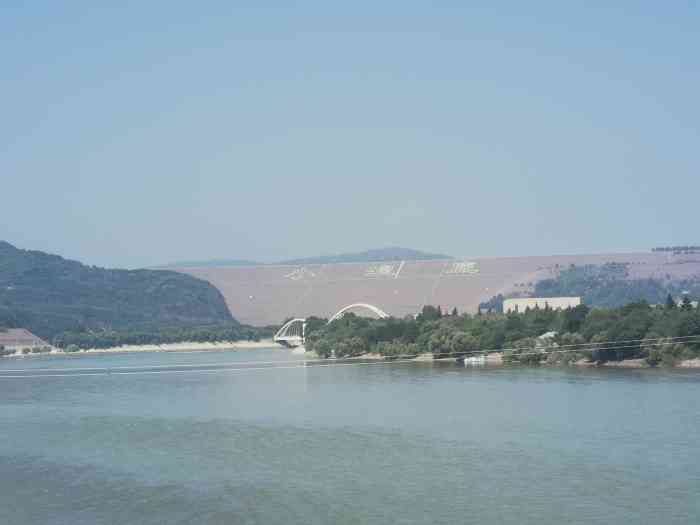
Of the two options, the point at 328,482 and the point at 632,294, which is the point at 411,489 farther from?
the point at 632,294

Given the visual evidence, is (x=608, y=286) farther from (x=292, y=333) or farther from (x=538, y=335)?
(x=538, y=335)

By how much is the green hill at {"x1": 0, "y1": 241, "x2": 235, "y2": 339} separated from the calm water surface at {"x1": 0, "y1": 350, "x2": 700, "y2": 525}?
113 feet

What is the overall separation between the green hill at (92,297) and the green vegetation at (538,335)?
22.3 m

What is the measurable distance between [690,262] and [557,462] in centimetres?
4239

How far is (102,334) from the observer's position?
4844cm

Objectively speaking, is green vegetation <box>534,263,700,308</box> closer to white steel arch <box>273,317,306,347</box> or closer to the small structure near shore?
white steel arch <box>273,317,306,347</box>

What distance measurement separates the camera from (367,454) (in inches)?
472

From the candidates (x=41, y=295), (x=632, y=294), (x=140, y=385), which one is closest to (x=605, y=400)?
(x=140, y=385)

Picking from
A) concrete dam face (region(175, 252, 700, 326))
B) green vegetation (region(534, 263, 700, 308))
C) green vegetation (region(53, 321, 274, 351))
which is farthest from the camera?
concrete dam face (region(175, 252, 700, 326))

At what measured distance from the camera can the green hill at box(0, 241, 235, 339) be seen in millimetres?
53562

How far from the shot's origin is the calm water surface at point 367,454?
955 cm

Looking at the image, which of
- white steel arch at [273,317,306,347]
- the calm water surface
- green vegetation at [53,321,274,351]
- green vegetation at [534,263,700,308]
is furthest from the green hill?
the calm water surface

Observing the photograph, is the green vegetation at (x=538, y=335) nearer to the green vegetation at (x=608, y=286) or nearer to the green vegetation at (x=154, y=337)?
the green vegetation at (x=154, y=337)

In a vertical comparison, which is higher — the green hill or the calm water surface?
the green hill
